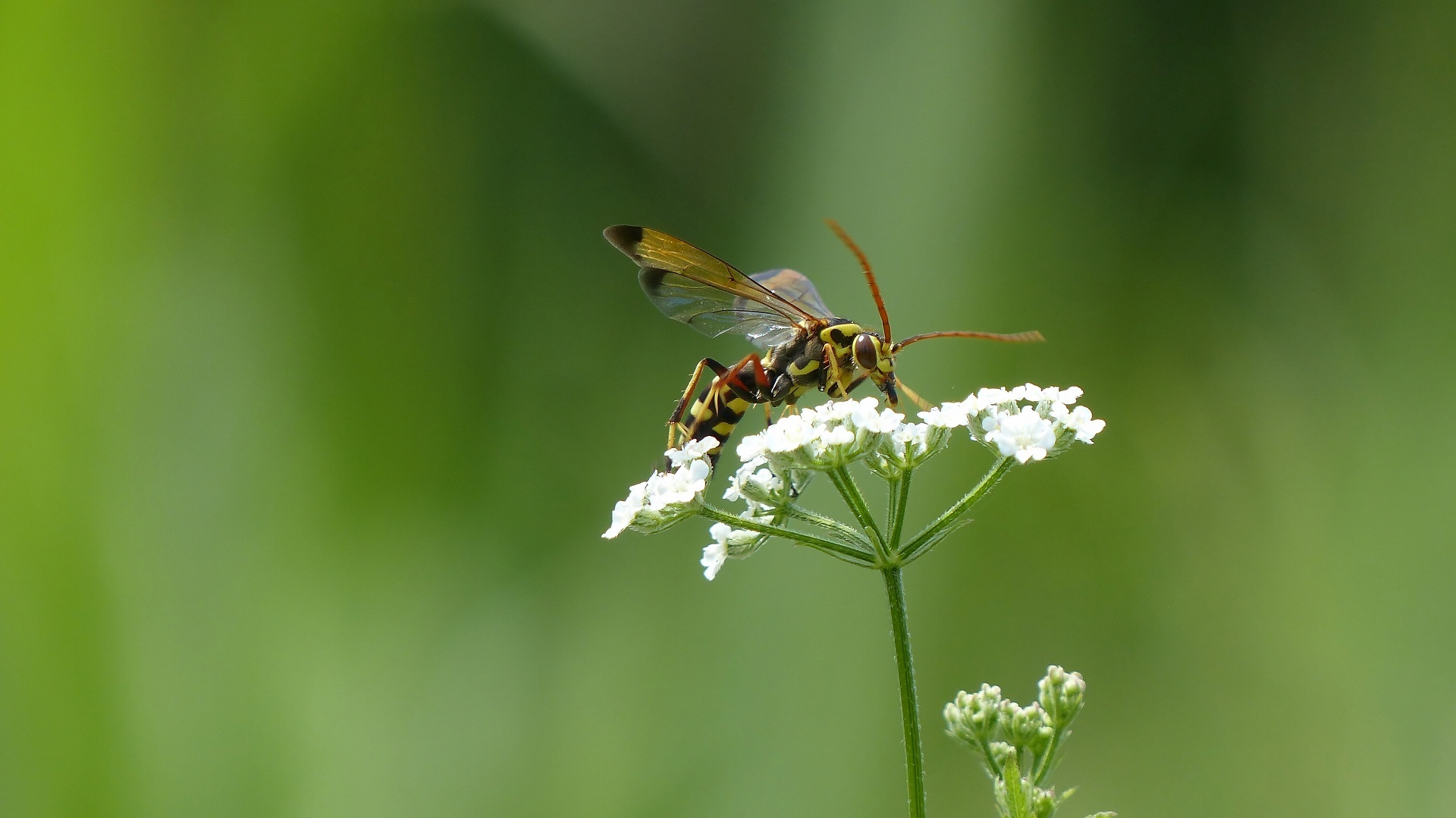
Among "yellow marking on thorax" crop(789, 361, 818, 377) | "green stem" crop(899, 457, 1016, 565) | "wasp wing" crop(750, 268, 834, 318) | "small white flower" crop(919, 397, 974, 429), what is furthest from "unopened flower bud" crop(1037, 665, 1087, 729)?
"wasp wing" crop(750, 268, 834, 318)

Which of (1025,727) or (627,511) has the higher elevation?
(627,511)

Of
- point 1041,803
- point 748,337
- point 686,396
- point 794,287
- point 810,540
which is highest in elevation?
point 794,287

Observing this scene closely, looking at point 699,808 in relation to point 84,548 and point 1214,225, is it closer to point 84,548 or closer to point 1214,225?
point 84,548

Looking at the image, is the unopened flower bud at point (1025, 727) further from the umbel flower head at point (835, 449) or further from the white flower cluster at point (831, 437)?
the white flower cluster at point (831, 437)

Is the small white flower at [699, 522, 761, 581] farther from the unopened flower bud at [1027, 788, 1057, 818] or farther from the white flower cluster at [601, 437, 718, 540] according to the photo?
the unopened flower bud at [1027, 788, 1057, 818]

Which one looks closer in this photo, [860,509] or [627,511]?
[860,509]

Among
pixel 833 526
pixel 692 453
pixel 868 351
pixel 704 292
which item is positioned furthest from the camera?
pixel 704 292

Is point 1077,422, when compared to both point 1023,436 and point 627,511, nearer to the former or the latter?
point 1023,436

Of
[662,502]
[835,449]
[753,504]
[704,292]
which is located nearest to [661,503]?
[662,502]

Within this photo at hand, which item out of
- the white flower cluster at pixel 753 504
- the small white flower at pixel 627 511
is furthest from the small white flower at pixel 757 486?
the small white flower at pixel 627 511
